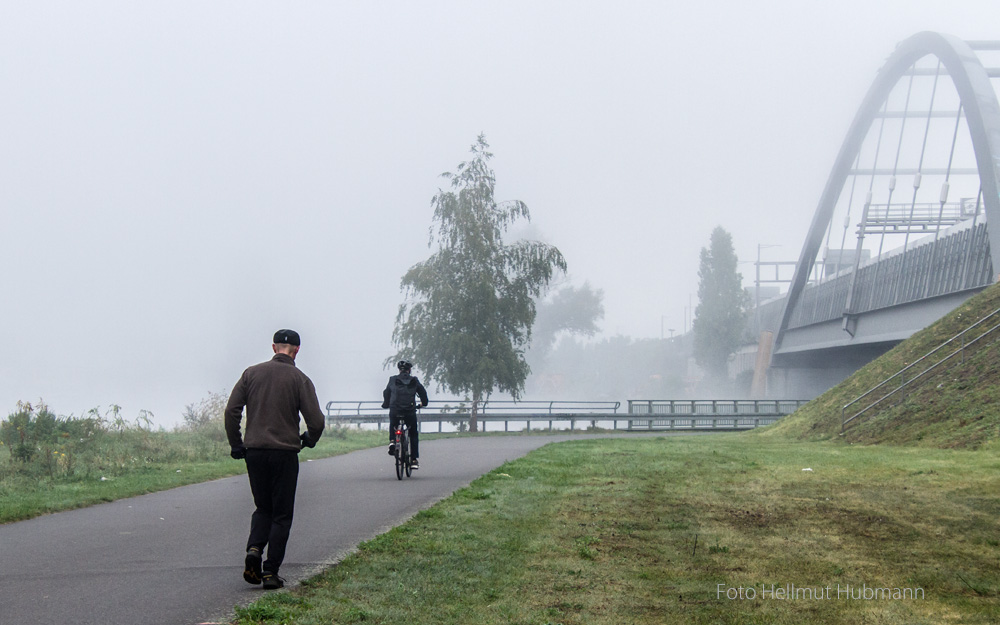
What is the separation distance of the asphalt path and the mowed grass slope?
38.2ft

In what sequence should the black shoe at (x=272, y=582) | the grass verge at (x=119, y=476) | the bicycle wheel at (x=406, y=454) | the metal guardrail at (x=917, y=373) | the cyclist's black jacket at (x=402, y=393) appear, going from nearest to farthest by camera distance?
the black shoe at (x=272, y=582) → the grass verge at (x=119, y=476) → the bicycle wheel at (x=406, y=454) → the cyclist's black jacket at (x=402, y=393) → the metal guardrail at (x=917, y=373)

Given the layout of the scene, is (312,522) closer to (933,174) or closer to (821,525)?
(821,525)

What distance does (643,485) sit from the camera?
13711 mm

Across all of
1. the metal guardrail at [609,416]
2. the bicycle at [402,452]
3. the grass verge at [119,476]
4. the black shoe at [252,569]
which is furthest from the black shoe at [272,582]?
the metal guardrail at [609,416]

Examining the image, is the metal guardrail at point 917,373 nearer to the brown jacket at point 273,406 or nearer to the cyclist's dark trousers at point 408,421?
the cyclist's dark trousers at point 408,421

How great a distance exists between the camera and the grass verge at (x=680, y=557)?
5.95 meters

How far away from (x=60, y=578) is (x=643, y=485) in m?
8.32

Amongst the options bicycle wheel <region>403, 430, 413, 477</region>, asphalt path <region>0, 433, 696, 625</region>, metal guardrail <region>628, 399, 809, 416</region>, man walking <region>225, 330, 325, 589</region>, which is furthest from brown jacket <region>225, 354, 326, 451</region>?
metal guardrail <region>628, 399, 809, 416</region>

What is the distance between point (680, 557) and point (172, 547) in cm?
443

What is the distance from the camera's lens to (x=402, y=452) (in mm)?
15859

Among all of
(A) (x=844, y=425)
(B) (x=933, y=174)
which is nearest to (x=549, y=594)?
(A) (x=844, y=425)

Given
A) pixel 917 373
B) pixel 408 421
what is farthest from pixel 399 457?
pixel 917 373

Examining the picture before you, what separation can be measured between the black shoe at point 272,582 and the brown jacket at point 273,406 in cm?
88

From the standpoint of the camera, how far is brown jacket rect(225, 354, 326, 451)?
7.05 metres
